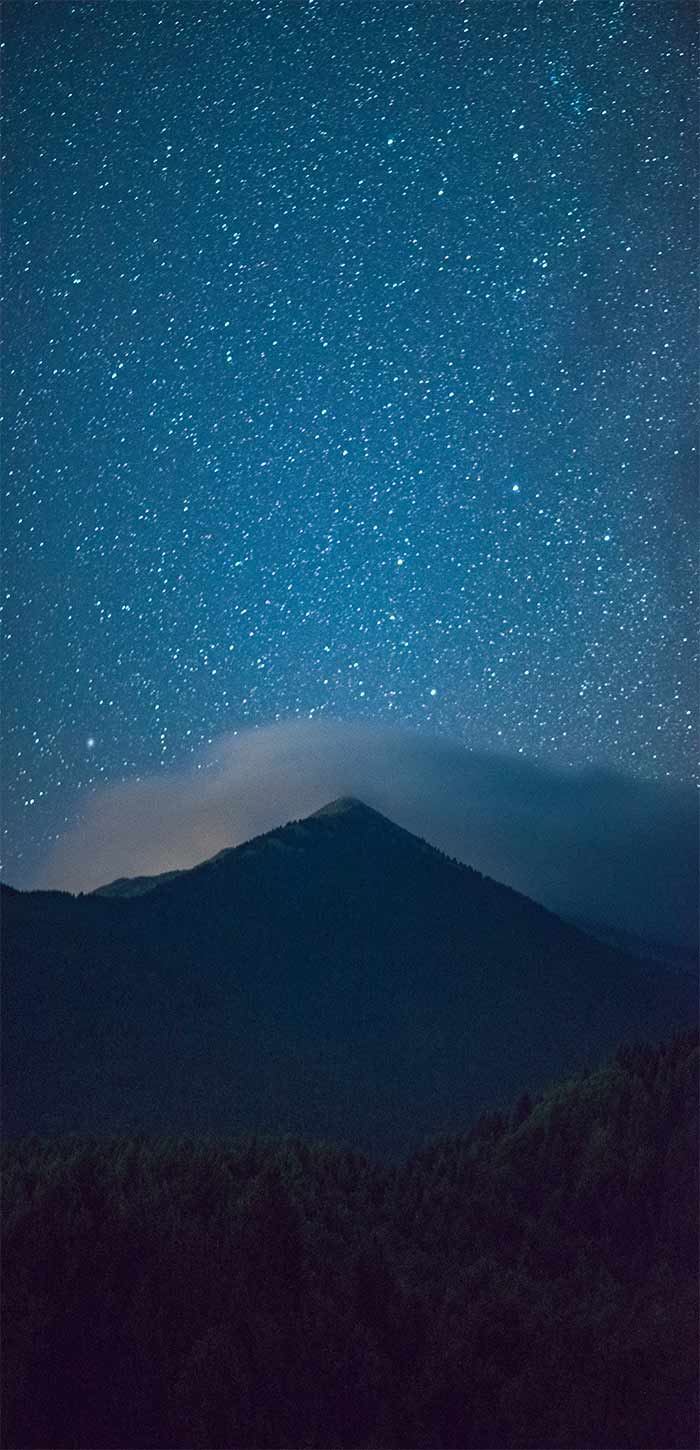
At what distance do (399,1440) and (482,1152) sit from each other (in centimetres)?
686

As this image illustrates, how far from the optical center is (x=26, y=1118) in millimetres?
30359

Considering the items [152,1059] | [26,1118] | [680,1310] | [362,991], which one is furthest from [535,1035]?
[680,1310]

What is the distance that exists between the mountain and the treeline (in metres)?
13.7

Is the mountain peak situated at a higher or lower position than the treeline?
higher

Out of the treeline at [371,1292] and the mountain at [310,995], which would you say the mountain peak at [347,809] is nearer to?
the mountain at [310,995]

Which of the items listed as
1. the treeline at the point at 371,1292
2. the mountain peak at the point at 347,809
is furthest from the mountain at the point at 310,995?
the treeline at the point at 371,1292

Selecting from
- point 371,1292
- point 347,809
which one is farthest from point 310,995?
point 371,1292

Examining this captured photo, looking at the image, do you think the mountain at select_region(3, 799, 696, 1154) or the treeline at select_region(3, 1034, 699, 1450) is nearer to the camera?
the treeline at select_region(3, 1034, 699, 1450)

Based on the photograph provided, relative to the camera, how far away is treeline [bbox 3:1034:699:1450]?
7746 mm

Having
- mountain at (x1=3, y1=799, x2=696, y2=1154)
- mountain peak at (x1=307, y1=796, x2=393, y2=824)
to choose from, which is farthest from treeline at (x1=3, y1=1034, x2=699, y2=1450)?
mountain peak at (x1=307, y1=796, x2=393, y2=824)

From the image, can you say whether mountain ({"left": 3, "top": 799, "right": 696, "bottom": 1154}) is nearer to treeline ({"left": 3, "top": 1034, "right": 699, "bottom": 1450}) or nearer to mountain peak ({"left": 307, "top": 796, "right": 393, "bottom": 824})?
mountain peak ({"left": 307, "top": 796, "right": 393, "bottom": 824})

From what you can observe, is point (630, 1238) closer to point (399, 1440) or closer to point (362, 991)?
point (399, 1440)

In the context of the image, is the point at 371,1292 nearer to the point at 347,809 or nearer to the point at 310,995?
the point at 310,995

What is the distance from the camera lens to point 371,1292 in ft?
31.6
